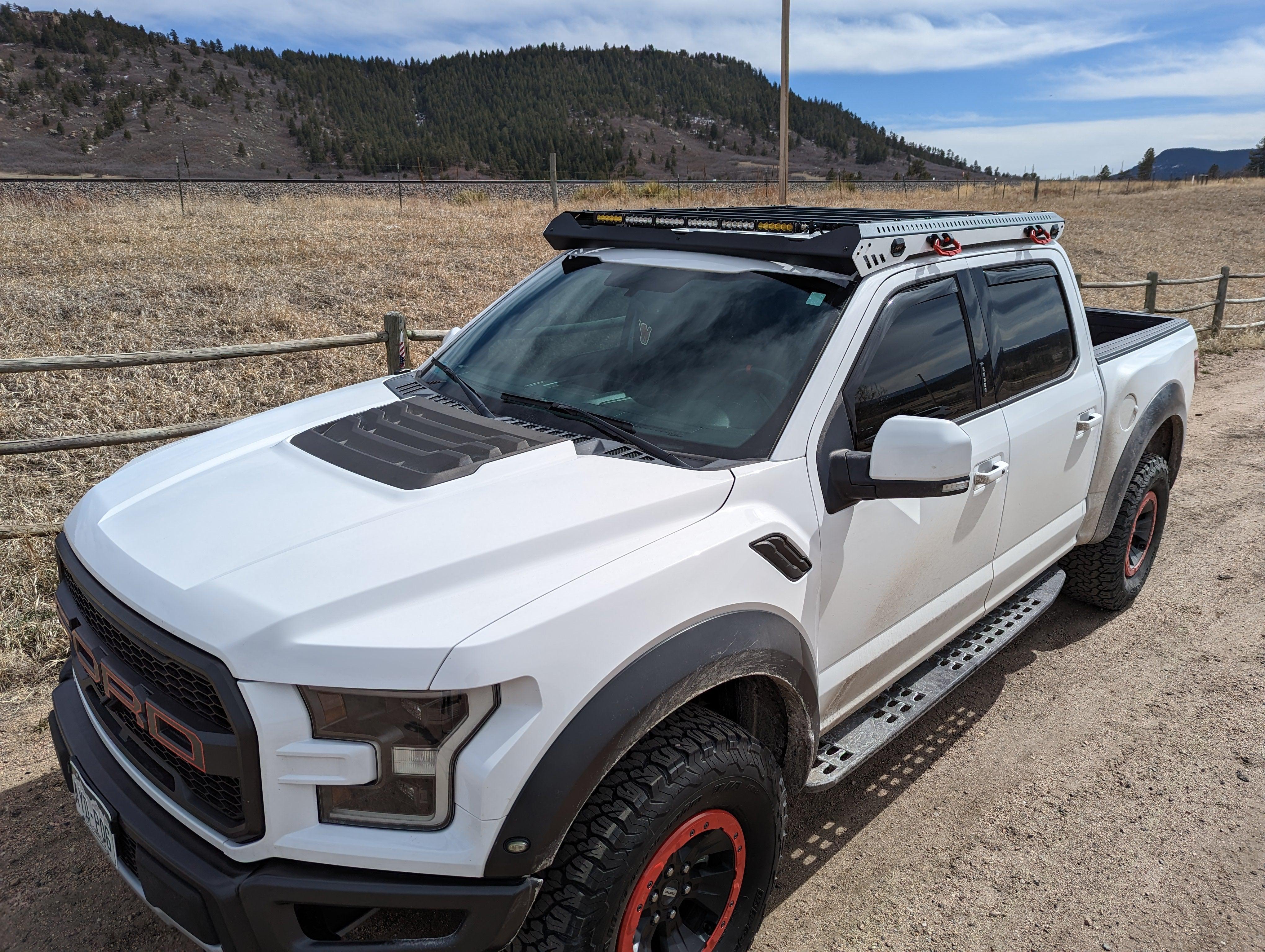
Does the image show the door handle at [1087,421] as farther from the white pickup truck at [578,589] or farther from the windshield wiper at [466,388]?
the windshield wiper at [466,388]

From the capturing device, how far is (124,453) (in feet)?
20.8

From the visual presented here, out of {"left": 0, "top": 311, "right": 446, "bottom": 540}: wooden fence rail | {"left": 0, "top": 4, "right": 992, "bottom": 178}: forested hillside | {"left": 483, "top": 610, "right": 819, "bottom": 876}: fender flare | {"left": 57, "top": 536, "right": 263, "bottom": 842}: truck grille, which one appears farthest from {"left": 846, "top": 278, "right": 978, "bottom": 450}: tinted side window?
{"left": 0, "top": 4, "right": 992, "bottom": 178}: forested hillside

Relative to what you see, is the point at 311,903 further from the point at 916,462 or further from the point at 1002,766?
the point at 1002,766

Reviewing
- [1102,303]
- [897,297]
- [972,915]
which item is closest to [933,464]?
[897,297]

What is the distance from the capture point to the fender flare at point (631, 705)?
165 cm

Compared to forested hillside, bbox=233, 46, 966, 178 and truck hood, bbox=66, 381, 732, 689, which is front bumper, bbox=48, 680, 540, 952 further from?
forested hillside, bbox=233, 46, 966, 178

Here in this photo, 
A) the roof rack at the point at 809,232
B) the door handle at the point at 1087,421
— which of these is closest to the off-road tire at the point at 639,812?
the roof rack at the point at 809,232

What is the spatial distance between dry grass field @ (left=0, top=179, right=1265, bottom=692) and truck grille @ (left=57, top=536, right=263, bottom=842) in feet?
7.25

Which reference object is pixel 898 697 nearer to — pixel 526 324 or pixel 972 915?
pixel 972 915

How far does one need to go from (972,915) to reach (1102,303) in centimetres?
1308

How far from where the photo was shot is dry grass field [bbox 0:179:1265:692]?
5914 mm

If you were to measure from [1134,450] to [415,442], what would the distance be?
3.34 meters

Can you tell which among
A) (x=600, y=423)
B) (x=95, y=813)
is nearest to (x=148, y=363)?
(x=95, y=813)

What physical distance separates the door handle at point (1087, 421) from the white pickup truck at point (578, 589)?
0.42ft
